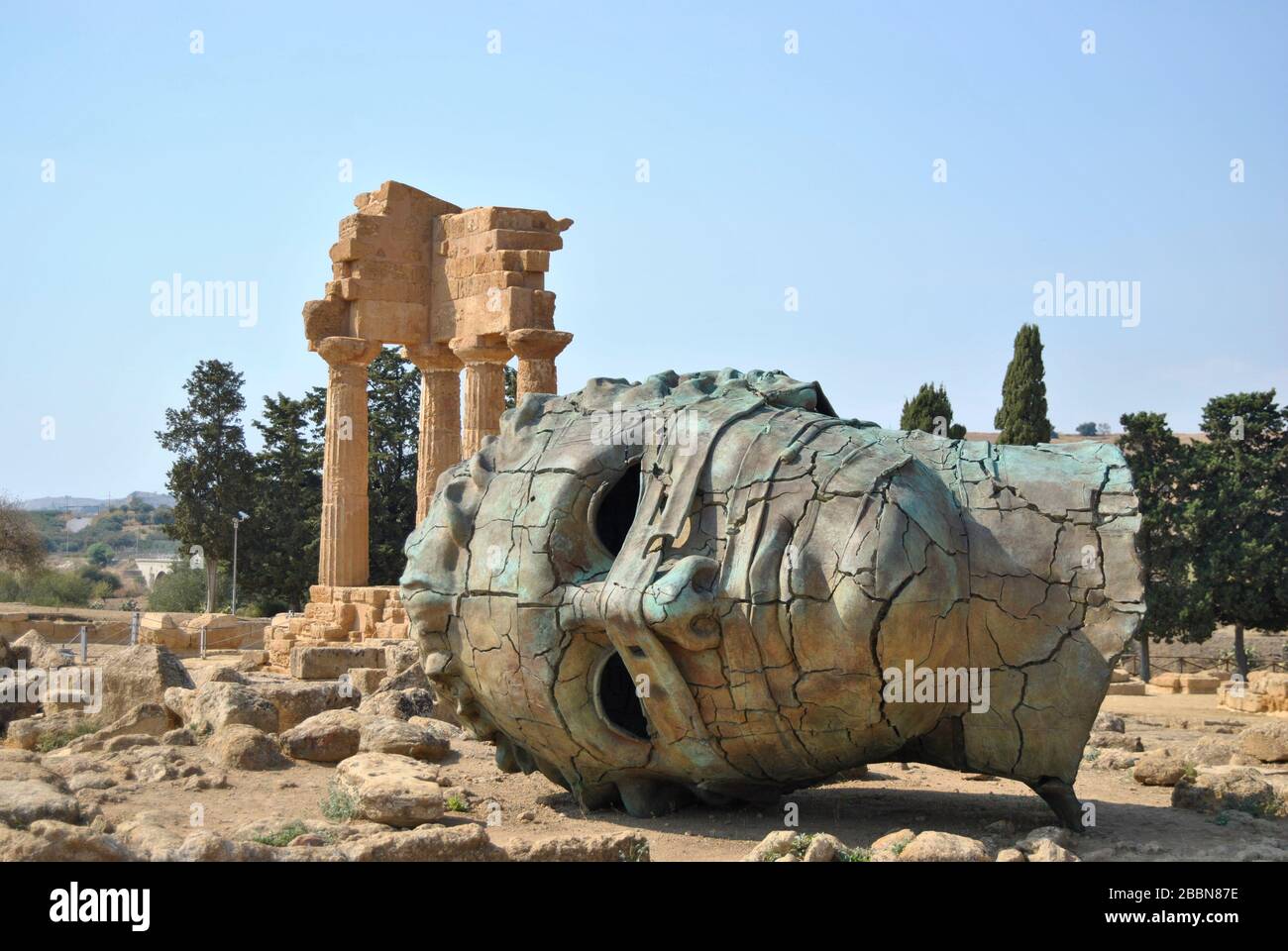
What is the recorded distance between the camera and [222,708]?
10.8 metres

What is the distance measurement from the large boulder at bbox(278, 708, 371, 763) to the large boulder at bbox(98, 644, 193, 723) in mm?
2001

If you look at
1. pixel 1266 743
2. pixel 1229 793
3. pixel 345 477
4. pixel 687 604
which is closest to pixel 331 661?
pixel 345 477

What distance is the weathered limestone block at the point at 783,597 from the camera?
22.2 ft

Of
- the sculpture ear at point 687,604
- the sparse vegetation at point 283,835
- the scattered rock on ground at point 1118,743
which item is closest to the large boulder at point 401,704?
the sparse vegetation at point 283,835

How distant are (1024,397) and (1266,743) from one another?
17.3m

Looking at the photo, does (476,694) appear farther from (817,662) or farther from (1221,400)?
(1221,400)

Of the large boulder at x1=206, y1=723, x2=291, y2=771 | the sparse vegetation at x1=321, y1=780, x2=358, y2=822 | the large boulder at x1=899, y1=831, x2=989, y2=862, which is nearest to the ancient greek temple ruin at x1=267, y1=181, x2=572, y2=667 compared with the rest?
the large boulder at x1=206, y1=723, x2=291, y2=771

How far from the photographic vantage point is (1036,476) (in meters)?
7.34

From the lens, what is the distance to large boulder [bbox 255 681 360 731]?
1154cm

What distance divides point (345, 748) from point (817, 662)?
15.3 feet

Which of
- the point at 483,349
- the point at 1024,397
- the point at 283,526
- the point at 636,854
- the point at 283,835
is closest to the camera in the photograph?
the point at 636,854

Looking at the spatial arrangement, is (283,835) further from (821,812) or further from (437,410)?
(437,410)

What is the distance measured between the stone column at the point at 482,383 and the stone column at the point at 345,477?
6.32ft

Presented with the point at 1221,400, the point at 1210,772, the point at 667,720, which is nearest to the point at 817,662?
the point at 667,720
